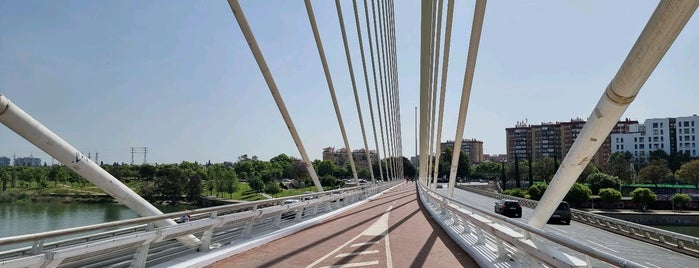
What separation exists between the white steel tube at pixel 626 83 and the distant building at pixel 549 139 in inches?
5604

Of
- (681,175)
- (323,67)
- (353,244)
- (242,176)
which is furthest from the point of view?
(242,176)

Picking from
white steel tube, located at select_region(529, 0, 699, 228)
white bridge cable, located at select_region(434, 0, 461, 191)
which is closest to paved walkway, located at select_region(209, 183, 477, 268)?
white steel tube, located at select_region(529, 0, 699, 228)

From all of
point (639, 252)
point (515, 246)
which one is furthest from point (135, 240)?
point (639, 252)

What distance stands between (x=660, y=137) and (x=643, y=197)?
96.6m

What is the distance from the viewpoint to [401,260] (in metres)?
8.59

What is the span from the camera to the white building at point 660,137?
13150cm

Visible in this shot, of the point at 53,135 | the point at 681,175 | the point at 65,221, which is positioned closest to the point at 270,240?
the point at 53,135

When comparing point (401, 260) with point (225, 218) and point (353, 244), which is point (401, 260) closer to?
point (353, 244)

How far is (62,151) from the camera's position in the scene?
643cm

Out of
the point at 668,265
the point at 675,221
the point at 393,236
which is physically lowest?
the point at 675,221

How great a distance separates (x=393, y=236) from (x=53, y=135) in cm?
799

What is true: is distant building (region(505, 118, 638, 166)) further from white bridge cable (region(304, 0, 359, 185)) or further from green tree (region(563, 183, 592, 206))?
white bridge cable (region(304, 0, 359, 185))

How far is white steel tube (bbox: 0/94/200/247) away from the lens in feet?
19.3

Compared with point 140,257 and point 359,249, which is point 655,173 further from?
point 140,257
